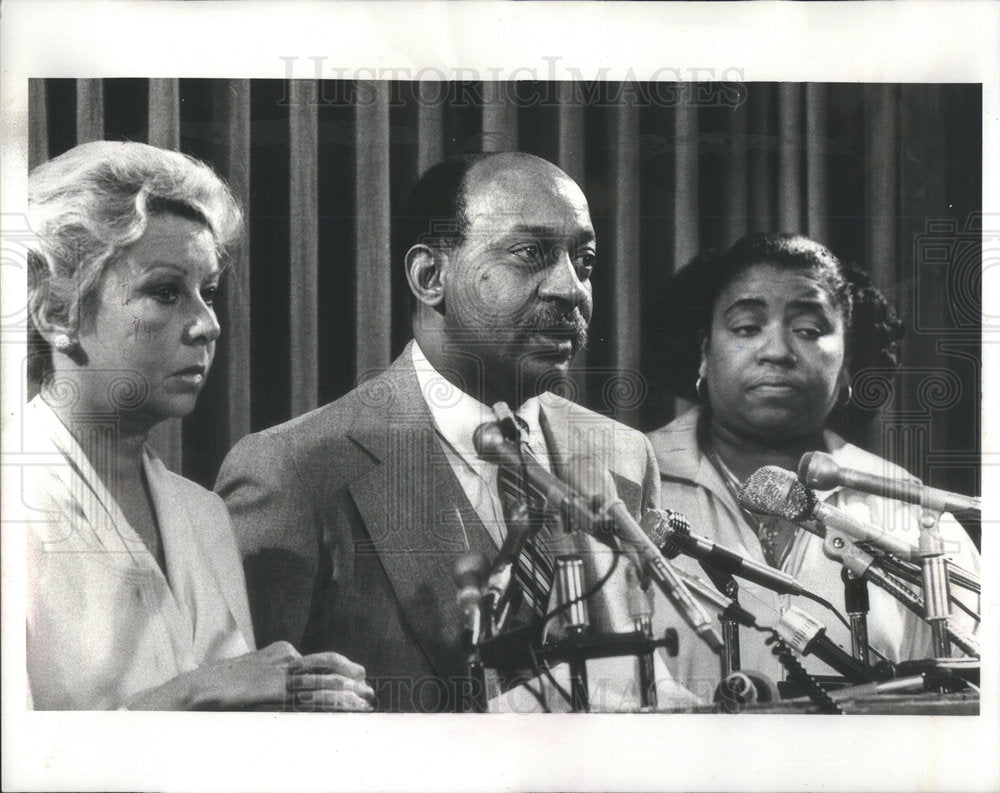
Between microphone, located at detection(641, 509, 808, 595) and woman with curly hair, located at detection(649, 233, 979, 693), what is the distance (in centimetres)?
3

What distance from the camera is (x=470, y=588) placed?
269cm

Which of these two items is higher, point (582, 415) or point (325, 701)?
point (582, 415)

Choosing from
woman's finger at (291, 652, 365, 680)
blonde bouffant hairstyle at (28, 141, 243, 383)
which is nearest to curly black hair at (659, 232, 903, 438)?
woman's finger at (291, 652, 365, 680)

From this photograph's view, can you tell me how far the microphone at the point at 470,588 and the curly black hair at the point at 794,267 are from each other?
2.29 feet

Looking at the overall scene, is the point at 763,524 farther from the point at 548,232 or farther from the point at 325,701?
the point at 325,701

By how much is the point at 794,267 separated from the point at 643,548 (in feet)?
2.80

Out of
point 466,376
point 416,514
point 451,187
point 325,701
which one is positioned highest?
point 451,187

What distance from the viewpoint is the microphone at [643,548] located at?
2.71 meters

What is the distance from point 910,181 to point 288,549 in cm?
193

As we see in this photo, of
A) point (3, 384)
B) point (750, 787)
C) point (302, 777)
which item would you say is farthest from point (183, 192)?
point (750, 787)

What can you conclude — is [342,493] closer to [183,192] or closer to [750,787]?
[183,192]

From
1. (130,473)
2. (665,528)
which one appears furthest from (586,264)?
(130,473)

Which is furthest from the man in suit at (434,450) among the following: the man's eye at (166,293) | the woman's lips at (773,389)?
the man's eye at (166,293)

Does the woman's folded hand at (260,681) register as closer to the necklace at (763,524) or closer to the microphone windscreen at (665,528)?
the microphone windscreen at (665,528)
